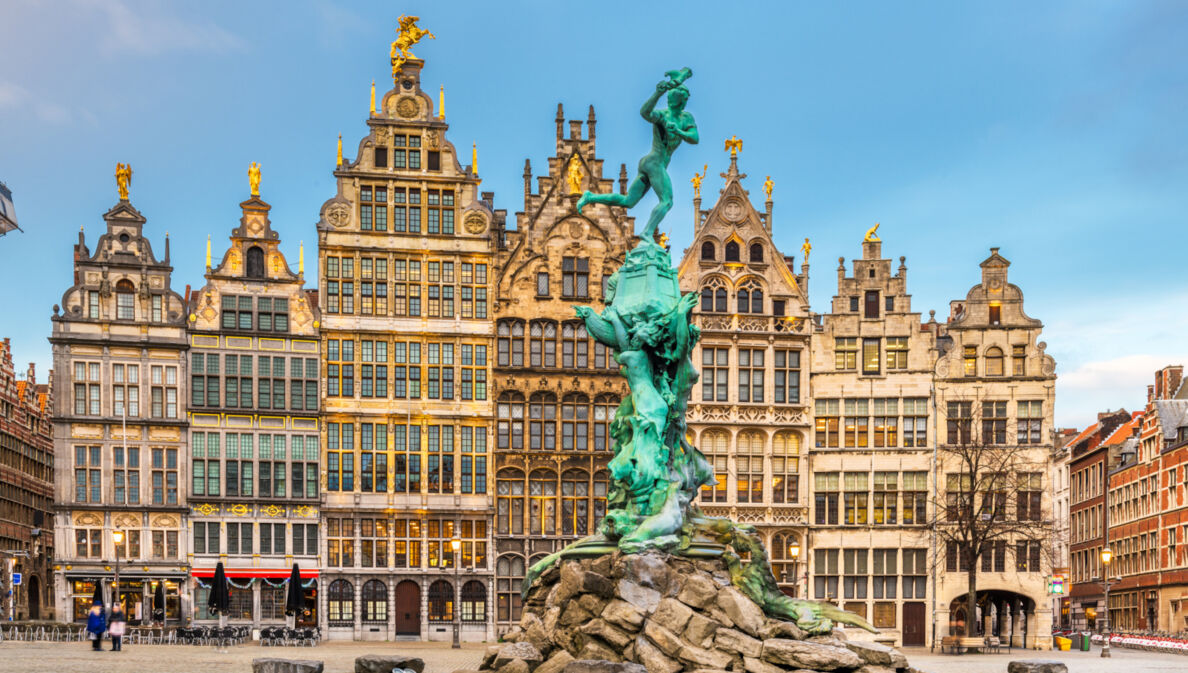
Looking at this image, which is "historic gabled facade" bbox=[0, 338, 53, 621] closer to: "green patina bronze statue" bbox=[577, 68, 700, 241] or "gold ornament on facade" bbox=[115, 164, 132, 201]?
"gold ornament on facade" bbox=[115, 164, 132, 201]

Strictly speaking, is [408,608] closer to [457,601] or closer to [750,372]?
[457,601]

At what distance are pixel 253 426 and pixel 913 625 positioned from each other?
2542 cm

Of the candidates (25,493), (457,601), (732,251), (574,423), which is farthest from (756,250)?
(25,493)

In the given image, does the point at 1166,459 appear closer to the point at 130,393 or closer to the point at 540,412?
the point at 540,412

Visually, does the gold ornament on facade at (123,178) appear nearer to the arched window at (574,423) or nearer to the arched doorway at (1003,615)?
the arched window at (574,423)

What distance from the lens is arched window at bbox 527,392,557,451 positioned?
173 ft

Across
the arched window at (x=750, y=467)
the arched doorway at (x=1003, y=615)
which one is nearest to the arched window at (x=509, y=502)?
the arched window at (x=750, y=467)

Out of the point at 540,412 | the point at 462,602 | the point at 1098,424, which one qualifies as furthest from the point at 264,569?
the point at 1098,424

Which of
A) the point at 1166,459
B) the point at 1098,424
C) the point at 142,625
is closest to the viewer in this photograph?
the point at 142,625

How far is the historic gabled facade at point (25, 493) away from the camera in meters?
64.1

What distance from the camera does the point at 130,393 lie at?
5025 centimetres

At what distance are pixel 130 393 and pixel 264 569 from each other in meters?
7.80

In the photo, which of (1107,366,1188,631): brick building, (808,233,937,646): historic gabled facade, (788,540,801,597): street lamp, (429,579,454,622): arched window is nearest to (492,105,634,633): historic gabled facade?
(429,579,454,622): arched window

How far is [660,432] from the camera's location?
89.4ft
